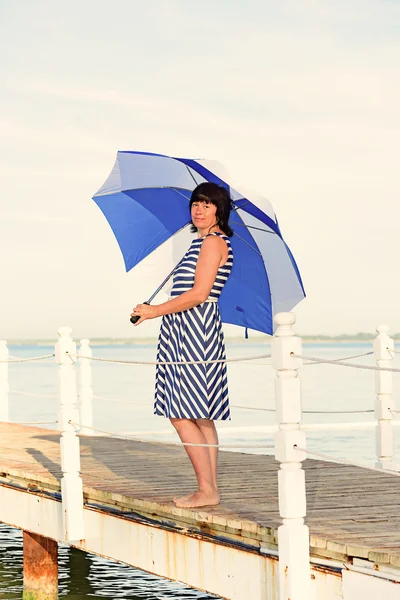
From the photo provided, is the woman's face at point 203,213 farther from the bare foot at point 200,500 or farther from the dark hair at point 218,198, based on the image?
the bare foot at point 200,500

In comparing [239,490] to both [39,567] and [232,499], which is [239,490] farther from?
[39,567]

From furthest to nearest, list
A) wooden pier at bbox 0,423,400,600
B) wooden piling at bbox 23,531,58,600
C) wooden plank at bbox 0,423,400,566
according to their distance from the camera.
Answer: wooden piling at bbox 23,531,58,600 → wooden plank at bbox 0,423,400,566 → wooden pier at bbox 0,423,400,600

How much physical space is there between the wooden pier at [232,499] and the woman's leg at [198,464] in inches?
3.9

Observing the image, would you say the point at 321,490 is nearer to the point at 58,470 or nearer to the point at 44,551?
the point at 58,470

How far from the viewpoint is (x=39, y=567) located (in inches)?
378

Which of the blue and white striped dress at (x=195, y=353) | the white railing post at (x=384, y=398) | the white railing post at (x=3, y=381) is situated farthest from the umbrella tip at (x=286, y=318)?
the white railing post at (x=3, y=381)

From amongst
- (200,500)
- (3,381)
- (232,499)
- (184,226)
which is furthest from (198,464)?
(3,381)

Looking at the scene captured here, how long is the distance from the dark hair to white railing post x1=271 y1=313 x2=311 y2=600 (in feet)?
4.01

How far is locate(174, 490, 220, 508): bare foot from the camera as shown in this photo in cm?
666

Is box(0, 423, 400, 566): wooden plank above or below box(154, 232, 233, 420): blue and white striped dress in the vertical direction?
below

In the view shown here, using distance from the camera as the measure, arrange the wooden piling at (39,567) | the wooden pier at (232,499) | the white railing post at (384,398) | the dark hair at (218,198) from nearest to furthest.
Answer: the wooden pier at (232,499), the dark hair at (218,198), the white railing post at (384,398), the wooden piling at (39,567)

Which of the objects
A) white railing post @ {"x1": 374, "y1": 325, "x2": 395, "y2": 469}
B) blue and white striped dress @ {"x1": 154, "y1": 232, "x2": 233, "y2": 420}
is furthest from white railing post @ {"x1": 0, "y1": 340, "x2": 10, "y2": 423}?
blue and white striped dress @ {"x1": 154, "y1": 232, "x2": 233, "y2": 420}

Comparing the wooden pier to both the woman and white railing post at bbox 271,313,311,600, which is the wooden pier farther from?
the woman

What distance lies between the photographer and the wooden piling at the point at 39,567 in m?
9.56
